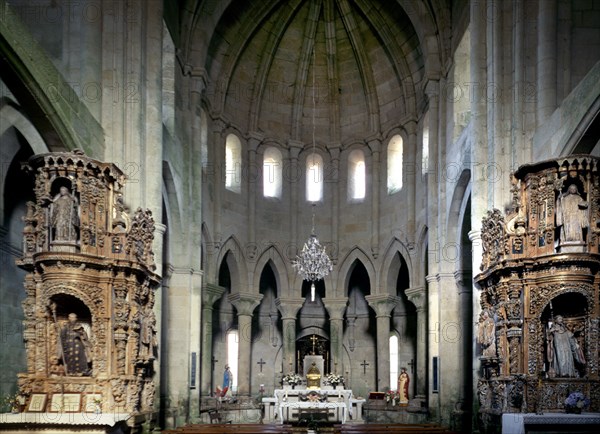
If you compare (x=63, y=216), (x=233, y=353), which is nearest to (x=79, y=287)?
(x=63, y=216)

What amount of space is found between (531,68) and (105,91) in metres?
9.98

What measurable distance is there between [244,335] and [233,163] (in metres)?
7.05

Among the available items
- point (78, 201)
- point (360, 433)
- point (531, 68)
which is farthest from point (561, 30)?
point (78, 201)

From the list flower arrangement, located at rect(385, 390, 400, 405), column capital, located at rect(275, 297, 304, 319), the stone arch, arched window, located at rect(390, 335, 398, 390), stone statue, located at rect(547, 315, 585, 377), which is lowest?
flower arrangement, located at rect(385, 390, 400, 405)

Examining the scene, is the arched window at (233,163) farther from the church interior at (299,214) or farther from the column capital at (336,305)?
the column capital at (336,305)

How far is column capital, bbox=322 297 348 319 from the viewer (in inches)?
1330

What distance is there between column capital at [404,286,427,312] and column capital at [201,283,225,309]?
24.2 feet

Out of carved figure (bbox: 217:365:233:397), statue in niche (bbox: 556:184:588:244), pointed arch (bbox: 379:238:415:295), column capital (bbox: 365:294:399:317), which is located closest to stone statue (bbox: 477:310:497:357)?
statue in niche (bbox: 556:184:588:244)

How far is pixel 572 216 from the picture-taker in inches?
602

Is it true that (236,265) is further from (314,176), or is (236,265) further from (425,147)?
(425,147)

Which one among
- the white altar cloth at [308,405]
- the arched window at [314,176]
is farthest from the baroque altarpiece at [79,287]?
the arched window at [314,176]

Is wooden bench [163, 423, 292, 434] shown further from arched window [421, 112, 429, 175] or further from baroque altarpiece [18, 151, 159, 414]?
arched window [421, 112, 429, 175]

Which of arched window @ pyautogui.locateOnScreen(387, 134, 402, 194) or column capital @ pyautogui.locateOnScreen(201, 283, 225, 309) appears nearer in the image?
column capital @ pyautogui.locateOnScreen(201, 283, 225, 309)

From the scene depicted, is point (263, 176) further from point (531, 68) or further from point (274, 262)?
point (531, 68)
